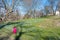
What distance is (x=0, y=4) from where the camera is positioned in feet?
94.9

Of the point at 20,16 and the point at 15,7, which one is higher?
the point at 15,7

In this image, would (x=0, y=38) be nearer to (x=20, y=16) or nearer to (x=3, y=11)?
(x=3, y=11)

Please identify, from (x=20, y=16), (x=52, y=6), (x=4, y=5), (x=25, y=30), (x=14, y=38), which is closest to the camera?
(x=14, y=38)

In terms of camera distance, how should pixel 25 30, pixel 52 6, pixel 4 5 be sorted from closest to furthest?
1. pixel 25 30
2. pixel 4 5
3. pixel 52 6

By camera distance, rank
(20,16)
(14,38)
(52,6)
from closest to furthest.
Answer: (14,38) → (20,16) → (52,6)

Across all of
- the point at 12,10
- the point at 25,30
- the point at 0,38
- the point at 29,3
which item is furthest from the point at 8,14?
the point at 0,38

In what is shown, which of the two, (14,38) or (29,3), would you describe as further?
(29,3)

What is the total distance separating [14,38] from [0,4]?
1796 centimetres

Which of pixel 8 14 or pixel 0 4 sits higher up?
pixel 0 4

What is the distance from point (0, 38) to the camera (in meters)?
12.1

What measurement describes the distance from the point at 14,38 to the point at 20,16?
2177 cm

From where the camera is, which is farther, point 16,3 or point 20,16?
point 20,16

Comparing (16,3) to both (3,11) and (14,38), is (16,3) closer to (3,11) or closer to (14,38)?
(3,11)

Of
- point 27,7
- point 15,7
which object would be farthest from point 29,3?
point 15,7
